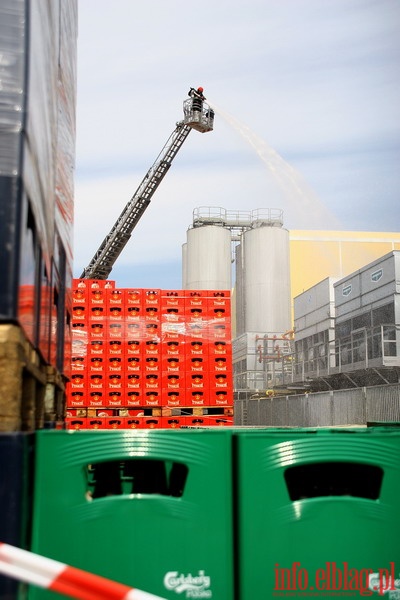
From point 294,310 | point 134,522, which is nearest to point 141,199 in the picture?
point 294,310

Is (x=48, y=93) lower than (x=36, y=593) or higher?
higher

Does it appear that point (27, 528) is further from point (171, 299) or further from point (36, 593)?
point (171, 299)

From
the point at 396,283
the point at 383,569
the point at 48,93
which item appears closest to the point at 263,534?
the point at 383,569

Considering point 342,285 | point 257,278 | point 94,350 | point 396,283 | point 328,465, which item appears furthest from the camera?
point 257,278

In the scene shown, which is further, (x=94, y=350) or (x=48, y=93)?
(x=94, y=350)

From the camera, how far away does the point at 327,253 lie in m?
37.8

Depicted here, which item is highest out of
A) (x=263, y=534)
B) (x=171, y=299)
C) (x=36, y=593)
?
(x=171, y=299)

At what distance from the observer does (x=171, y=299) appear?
12.6 metres

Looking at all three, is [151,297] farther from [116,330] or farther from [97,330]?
[97,330]

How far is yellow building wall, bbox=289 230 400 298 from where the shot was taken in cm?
3706

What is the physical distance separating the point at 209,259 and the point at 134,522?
25.2 m

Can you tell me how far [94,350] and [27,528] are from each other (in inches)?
399

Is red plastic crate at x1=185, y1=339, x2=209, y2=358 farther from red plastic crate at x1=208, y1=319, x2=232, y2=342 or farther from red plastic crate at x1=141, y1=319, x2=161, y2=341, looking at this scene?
red plastic crate at x1=141, y1=319, x2=161, y2=341

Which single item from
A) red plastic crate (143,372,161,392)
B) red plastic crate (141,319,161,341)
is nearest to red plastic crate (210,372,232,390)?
red plastic crate (143,372,161,392)
